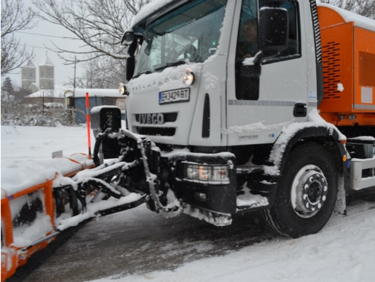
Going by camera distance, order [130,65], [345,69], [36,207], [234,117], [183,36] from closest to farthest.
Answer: [36,207], [234,117], [183,36], [345,69], [130,65]

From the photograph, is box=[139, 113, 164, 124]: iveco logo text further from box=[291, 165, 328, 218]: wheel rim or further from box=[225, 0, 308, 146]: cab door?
box=[291, 165, 328, 218]: wheel rim

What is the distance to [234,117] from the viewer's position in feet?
11.1

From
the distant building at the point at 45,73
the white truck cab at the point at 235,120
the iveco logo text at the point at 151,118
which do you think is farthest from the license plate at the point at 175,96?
the distant building at the point at 45,73

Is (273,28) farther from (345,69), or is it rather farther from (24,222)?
(24,222)

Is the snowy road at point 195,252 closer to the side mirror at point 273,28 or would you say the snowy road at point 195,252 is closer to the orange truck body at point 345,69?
the orange truck body at point 345,69

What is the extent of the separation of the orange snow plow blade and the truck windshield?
1.89 meters

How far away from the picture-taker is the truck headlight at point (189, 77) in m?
3.28

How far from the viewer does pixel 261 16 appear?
3.04 metres

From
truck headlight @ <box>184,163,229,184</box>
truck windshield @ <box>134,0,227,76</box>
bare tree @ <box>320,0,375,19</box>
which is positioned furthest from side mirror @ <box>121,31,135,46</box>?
bare tree @ <box>320,0,375,19</box>

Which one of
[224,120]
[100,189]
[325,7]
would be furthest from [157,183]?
[325,7]

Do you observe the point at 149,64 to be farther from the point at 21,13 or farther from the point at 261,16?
the point at 21,13

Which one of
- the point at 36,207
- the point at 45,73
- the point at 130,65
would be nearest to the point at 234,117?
the point at 36,207

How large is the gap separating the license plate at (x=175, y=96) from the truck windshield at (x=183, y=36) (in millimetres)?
343

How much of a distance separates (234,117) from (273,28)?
92cm
